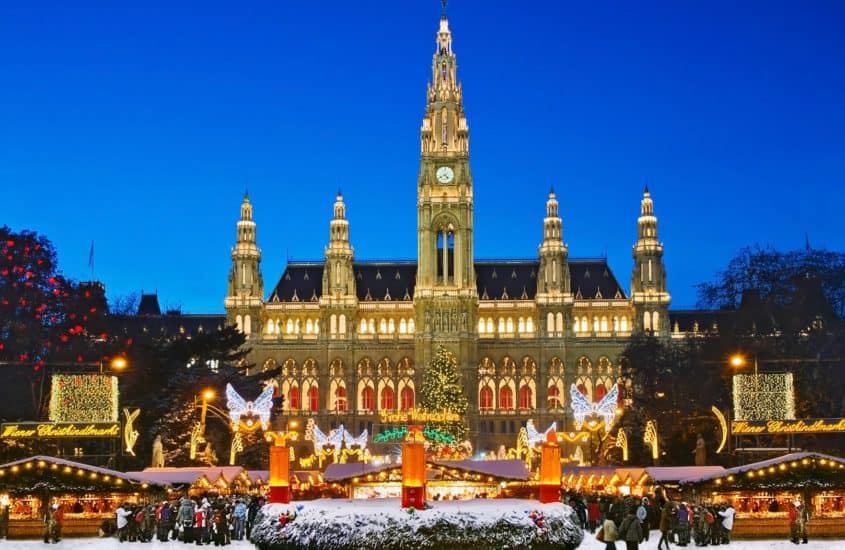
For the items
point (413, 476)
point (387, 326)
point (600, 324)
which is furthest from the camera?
point (387, 326)

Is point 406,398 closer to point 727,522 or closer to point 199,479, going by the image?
point 199,479

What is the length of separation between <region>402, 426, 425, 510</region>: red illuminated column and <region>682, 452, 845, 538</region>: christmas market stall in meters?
16.3

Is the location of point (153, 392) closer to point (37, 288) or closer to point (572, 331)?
point (37, 288)

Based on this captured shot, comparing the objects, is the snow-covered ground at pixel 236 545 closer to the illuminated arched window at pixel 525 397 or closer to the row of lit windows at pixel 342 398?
the illuminated arched window at pixel 525 397

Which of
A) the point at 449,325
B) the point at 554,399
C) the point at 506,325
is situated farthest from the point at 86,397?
the point at 506,325

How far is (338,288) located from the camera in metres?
126

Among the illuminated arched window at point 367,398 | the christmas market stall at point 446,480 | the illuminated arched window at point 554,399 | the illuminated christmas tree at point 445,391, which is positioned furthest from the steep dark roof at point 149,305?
the christmas market stall at point 446,480

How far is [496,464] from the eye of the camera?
5931 centimetres

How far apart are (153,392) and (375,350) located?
53.2m

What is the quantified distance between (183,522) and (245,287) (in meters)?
84.2

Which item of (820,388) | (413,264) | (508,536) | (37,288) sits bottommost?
(508,536)

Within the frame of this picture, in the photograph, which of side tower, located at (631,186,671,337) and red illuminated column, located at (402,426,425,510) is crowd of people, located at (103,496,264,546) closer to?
red illuminated column, located at (402,426,425,510)

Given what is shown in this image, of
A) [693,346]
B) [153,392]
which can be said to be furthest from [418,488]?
[693,346]

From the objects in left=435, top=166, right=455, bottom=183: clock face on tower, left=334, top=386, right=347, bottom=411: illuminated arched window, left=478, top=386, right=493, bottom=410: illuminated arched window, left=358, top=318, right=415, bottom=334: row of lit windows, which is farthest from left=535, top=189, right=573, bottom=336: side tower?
left=334, top=386, right=347, bottom=411: illuminated arched window
